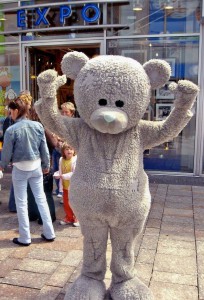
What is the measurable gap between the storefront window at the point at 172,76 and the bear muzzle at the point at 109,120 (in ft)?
16.7

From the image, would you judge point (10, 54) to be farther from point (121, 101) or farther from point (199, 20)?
point (121, 101)

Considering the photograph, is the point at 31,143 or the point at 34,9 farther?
the point at 34,9

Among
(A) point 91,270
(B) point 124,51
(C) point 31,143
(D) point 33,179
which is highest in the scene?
(B) point 124,51

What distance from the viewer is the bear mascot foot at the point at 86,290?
2.72m

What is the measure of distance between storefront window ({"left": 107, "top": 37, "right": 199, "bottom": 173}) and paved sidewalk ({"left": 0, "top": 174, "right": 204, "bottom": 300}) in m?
2.50

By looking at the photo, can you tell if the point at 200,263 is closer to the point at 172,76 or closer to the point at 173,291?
the point at 173,291

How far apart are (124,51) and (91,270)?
19.1 ft

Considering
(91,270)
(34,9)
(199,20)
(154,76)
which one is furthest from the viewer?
(34,9)

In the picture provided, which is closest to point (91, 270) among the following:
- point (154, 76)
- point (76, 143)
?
point (76, 143)

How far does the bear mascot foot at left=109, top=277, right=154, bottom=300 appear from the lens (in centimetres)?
274

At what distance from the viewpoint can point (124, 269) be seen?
2797mm

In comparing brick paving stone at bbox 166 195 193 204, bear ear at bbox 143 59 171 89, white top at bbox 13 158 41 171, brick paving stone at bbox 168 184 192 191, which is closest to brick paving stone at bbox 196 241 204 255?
brick paving stone at bbox 166 195 193 204

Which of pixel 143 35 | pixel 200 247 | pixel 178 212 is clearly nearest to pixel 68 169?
pixel 178 212

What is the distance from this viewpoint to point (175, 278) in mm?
3436
